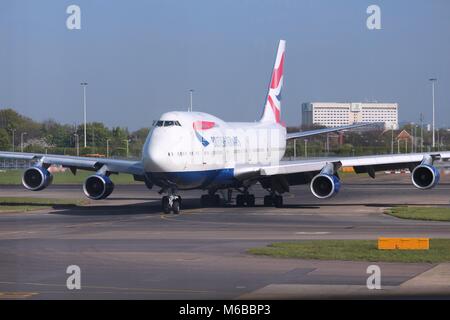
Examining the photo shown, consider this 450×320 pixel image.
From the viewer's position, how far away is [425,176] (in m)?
46.2

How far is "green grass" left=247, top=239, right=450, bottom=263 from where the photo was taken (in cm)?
2494

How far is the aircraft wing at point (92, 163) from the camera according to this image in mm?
47656

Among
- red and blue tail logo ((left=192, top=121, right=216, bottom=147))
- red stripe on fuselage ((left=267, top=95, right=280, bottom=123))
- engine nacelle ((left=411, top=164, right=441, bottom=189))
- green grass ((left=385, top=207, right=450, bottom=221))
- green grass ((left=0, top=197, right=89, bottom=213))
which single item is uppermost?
red stripe on fuselage ((left=267, top=95, right=280, bottom=123))

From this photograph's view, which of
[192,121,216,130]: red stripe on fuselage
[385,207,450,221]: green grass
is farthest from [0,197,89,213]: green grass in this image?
[385,207,450,221]: green grass

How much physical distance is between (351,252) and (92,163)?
1032 inches

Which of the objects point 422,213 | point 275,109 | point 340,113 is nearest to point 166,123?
point 422,213

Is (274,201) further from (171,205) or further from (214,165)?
(171,205)

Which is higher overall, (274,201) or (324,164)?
(324,164)

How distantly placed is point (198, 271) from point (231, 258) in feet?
9.43

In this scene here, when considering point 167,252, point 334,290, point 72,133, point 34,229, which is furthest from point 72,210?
point 72,133

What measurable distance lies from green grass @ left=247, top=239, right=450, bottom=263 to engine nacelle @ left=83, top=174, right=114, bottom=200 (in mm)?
19520

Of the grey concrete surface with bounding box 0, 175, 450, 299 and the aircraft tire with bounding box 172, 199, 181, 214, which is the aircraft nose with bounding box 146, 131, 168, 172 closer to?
the aircraft tire with bounding box 172, 199, 181, 214

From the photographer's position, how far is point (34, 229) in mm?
36125
